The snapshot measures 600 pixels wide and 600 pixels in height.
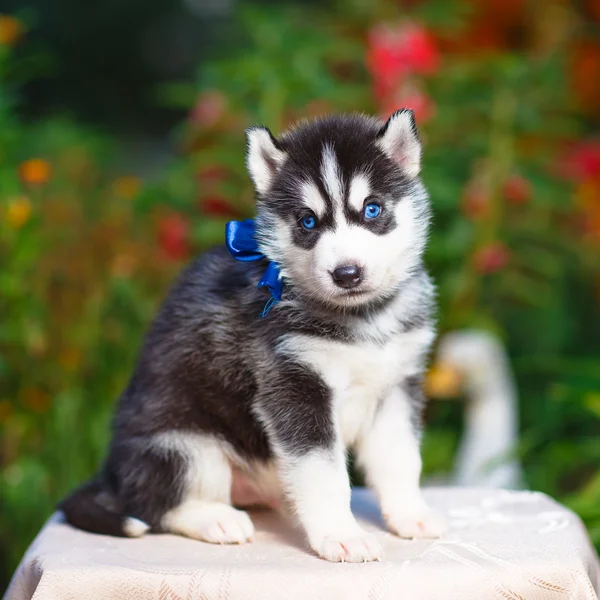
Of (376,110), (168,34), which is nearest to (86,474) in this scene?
(376,110)

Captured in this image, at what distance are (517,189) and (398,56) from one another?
3.14 feet

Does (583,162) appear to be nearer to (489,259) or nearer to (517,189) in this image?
(517,189)

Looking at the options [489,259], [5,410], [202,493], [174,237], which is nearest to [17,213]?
[5,410]

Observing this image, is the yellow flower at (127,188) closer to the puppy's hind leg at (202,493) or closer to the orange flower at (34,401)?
the orange flower at (34,401)

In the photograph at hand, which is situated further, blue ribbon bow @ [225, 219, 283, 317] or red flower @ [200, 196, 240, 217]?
red flower @ [200, 196, 240, 217]

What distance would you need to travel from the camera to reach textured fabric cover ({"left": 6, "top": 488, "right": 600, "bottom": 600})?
89.9 inches

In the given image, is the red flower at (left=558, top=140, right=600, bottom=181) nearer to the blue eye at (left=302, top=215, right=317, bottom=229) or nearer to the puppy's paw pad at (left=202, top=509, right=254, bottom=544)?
the blue eye at (left=302, top=215, right=317, bottom=229)

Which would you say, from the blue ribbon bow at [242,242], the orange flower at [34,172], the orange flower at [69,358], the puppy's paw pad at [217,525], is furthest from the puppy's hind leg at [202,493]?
the orange flower at [34,172]

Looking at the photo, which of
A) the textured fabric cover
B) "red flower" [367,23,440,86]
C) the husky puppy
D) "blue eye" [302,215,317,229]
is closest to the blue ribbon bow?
the husky puppy

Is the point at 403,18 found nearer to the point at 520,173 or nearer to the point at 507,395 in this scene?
the point at 520,173

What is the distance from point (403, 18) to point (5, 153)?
274cm

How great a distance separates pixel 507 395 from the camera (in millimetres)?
4734

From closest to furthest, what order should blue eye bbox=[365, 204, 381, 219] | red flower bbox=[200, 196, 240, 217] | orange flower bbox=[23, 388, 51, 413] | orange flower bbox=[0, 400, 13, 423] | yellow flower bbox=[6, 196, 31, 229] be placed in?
blue eye bbox=[365, 204, 381, 219] < yellow flower bbox=[6, 196, 31, 229] < orange flower bbox=[0, 400, 13, 423] < orange flower bbox=[23, 388, 51, 413] < red flower bbox=[200, 196, 240, 217]

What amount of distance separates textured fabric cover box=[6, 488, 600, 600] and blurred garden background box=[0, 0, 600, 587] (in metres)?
1.15
